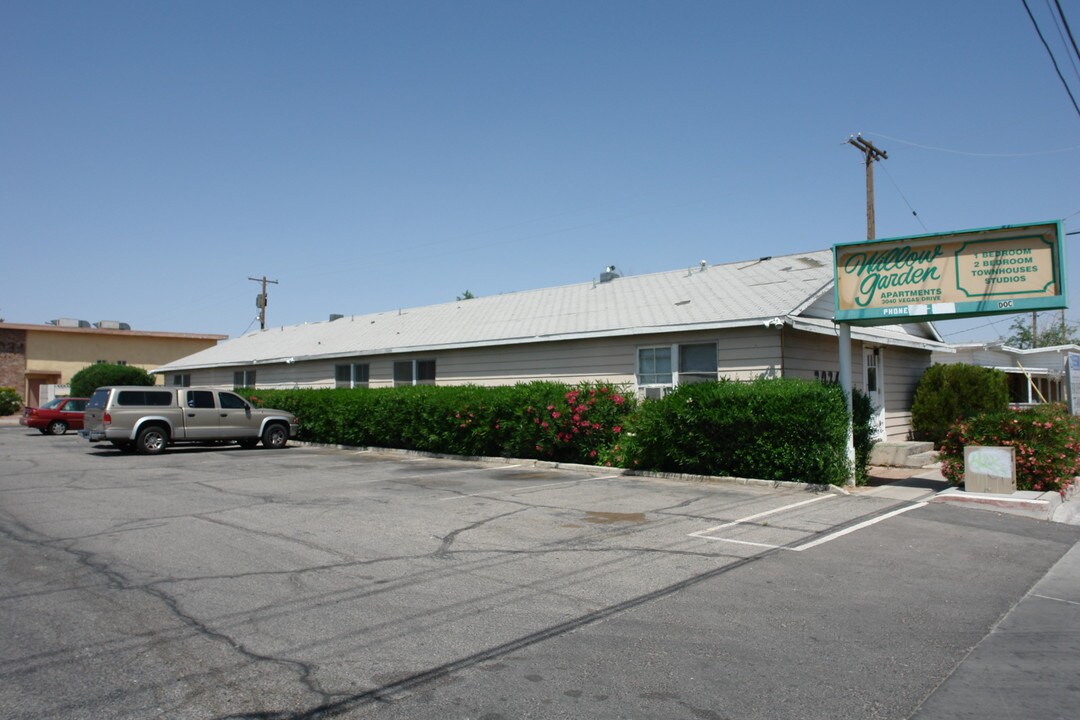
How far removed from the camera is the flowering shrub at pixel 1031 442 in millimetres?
11664

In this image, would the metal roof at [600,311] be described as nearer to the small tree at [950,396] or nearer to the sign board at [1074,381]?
the small tree at [950,396]

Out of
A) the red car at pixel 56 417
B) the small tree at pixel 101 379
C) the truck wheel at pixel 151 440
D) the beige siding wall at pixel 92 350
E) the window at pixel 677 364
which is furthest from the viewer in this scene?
the beige siding wall at pixel 92 350

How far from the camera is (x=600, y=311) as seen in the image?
19.2 meters

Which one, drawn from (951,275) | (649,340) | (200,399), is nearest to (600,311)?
(649,340)

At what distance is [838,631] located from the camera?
18.3 ft

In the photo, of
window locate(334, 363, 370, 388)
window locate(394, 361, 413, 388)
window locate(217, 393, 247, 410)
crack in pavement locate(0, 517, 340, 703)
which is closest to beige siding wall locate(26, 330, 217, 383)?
window locate(334, 363, 370, 388)

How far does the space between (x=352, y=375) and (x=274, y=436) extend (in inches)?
148

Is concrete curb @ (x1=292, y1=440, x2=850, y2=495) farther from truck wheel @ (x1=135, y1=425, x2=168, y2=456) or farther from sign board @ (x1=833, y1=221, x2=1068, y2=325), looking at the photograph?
truck wheel @ (x1=135, y1=425, x2=168, y2=456)

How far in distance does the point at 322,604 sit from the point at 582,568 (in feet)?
7.84

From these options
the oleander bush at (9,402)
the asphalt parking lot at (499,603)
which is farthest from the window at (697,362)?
the oleander bush at (9,402)

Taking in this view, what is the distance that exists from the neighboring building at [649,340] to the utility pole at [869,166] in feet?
14.9

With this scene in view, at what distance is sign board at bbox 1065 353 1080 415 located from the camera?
18422 mm

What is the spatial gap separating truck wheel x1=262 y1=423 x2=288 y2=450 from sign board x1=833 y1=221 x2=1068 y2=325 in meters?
15.7

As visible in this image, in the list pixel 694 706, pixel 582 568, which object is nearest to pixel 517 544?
pixel 582 568
